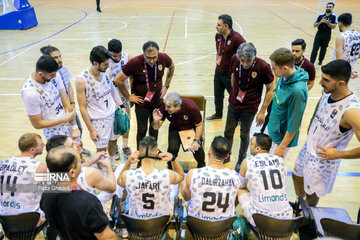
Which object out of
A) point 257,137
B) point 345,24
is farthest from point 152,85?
point 345,24

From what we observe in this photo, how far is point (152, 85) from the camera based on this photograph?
438cm

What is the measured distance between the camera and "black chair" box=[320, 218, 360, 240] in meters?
2.33

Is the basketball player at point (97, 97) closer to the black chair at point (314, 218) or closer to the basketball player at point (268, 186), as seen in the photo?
the basketball player at point (268, 186)

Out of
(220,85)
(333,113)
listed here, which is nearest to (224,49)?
(220,85)

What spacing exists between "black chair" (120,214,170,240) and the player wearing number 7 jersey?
1.78 metres

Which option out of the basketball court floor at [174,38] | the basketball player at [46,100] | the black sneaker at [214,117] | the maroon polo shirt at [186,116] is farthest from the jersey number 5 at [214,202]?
the black sneaker at [214,117]

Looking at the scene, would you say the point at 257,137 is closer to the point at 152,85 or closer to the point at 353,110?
the point at 353,110

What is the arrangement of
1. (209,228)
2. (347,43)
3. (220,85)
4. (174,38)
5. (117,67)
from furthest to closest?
(174,38) → (220,85) → (347,43) → (117,67) → (209,228)

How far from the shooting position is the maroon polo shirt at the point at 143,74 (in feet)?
13.9

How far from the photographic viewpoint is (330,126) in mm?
2881

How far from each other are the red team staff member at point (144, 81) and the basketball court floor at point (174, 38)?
98cm

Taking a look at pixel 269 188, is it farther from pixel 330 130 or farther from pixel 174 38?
pixel 174 38

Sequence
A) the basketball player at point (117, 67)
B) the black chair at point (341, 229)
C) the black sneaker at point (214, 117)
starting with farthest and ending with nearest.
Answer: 1. the black sneaker at point (214, 117)
2. the basketball player at point (117, 67)
3. the black chair at point (341, 229)

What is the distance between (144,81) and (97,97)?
0.83 metres
